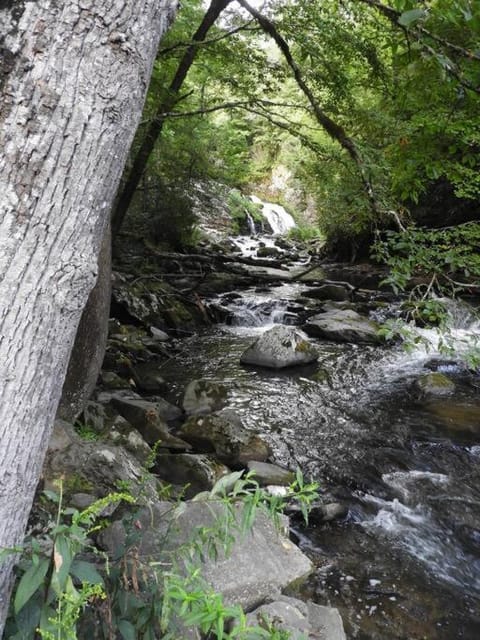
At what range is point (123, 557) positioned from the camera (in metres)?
1.72

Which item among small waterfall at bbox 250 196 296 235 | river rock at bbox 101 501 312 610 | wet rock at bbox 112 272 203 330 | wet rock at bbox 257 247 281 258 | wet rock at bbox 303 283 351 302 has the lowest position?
river rock at bbox 101 501 312 610

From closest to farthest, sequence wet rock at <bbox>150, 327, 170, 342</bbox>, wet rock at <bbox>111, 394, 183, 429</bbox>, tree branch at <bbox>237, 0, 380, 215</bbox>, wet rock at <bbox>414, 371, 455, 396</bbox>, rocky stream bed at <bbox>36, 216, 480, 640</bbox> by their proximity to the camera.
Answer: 1. rocky stream bed at <bbox>36, 216, 480, 640</bbox>
2. tree branch at <bbox>237, 0, 380, 215</bbox>
3. wet rock at <bbox>111, 394, 183, 429</bbox>
4. wet rock at <bbox>414, 371, 455, 396</bbox>
5. wet rock at <bbox>150, 327, 170, 342</bbox>

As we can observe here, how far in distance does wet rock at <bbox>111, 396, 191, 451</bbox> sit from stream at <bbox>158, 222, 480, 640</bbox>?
1.33 m

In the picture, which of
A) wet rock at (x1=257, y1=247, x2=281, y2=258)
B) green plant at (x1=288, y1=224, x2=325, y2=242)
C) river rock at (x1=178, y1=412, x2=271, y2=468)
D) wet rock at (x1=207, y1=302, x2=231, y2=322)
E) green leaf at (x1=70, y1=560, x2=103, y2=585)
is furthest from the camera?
green plant at (x1=288, y1=224, x2=325, y2=242)

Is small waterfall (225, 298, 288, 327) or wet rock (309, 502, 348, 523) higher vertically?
small waterfall (225, 298, 288, 327)

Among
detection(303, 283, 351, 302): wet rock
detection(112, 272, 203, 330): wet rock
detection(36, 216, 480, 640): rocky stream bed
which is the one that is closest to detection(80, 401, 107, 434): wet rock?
detection(36, 216, 480, 640): rocky stream bed

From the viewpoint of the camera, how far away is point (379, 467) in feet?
17.5

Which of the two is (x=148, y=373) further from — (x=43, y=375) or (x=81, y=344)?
(x=43, y=375)

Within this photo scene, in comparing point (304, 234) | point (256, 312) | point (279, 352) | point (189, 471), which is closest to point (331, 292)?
point (256, 312)

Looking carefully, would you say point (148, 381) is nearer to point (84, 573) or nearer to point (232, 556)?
point (232, 556)

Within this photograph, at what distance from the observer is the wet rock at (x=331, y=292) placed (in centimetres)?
1323

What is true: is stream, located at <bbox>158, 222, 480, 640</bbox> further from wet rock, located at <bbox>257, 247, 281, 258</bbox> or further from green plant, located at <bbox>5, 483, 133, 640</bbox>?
wet rock, located at <bbox>257, 247, 281, 258</bbox>

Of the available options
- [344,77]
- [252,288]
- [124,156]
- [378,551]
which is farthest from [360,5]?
[252,288]

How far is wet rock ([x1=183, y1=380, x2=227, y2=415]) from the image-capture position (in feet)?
21.1
